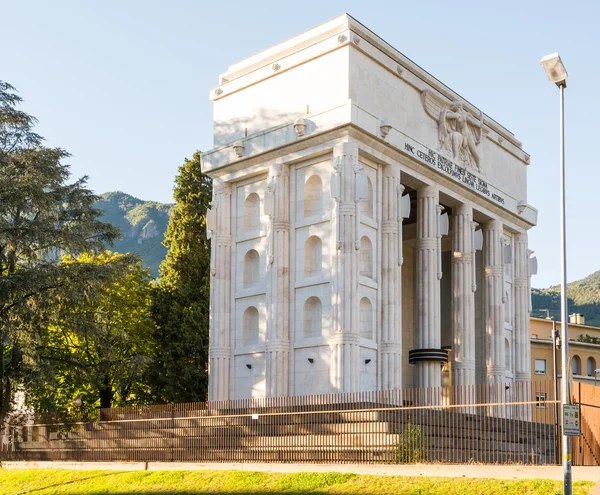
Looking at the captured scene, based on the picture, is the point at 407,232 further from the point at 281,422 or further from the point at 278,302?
the point at 281,422

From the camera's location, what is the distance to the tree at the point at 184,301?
58344mm

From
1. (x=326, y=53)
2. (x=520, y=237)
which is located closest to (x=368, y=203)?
(x=326, y=53)

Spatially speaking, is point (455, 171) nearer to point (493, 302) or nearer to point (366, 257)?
point (493, 302)

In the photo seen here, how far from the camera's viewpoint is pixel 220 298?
51.8m

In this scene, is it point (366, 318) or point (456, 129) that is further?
point (456, 129)

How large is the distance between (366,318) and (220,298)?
837cm

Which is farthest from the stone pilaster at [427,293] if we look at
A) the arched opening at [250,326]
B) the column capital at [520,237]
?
the column capital at [520,237]

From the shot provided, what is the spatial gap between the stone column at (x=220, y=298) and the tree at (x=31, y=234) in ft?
20.3

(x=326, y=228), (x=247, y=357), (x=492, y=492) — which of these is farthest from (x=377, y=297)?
(x=492, y=492)

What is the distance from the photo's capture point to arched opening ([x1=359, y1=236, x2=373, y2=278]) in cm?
4844

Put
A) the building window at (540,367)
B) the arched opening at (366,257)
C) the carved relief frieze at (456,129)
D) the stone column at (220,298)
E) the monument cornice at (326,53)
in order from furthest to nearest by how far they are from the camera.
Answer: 1. the building window at (540,367)
2. the carved relief frieze at (456,129)
3. the stone column at (220,298)
4. the monument cornice at (326,53)
5. the arched opening at (366,257)

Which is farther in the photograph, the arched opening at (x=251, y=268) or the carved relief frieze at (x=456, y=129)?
the carved relief frieze at (x=456, y=129)

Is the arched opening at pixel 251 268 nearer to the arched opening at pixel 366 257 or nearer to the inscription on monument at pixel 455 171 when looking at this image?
the arched opening at pixel 366 257

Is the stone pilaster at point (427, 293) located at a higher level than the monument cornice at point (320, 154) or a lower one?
lower
